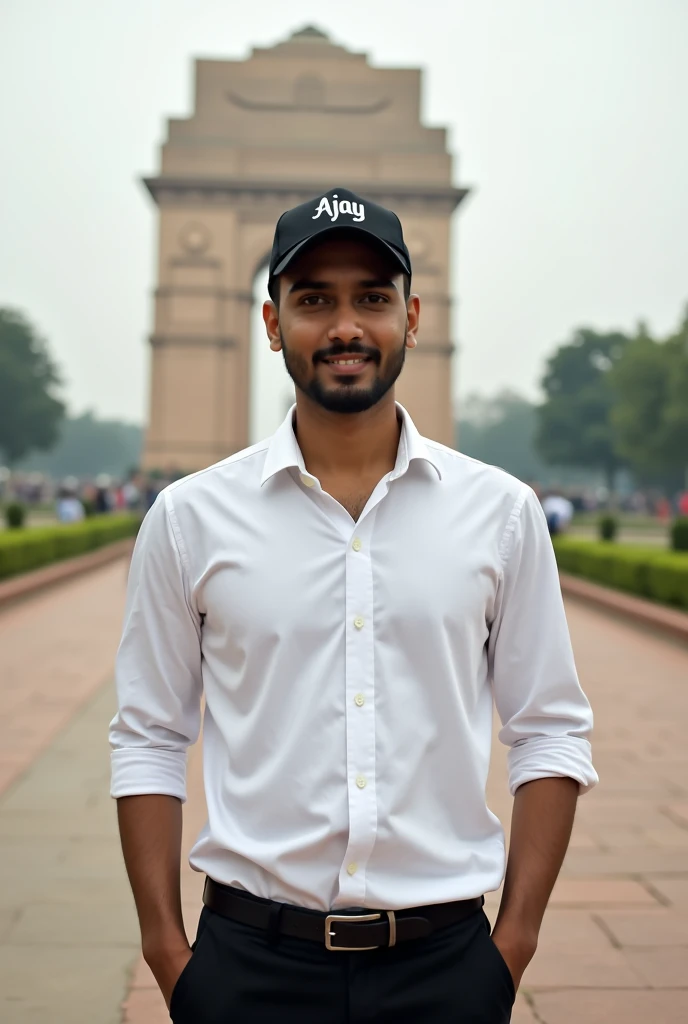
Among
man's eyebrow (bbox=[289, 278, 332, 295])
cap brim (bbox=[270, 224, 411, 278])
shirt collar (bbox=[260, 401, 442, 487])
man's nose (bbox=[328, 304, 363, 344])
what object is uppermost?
cap brim (bbox=[270, 224, 411, 278])

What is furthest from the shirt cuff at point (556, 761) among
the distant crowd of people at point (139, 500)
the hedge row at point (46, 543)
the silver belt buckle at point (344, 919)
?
the hedge row at point (46, 543)

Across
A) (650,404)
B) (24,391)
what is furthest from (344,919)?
(24,391)

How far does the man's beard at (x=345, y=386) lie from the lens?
1.61m

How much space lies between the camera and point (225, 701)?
5.17ft

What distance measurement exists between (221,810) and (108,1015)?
1290mm

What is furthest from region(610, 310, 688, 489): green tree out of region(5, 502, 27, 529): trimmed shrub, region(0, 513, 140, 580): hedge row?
region(5, 502, 27, 529): trimmed shrub

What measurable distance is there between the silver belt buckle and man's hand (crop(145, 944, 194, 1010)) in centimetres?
23

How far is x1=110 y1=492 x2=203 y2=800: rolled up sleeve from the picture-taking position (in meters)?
1.61

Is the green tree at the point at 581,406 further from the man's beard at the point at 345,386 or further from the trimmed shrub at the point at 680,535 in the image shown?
the man's beard at the point at 345,386

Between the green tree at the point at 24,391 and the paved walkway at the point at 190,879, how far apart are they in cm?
4551

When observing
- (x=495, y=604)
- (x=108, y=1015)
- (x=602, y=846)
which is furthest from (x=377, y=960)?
(x=602, y=846)

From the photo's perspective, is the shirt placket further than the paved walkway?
No

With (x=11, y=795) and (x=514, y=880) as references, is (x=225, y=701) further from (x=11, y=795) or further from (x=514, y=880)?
(x=11, y=795)

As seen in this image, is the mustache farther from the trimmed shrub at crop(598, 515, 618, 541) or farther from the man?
the trimmed shrub at crop(598, 515, 618, 541)
